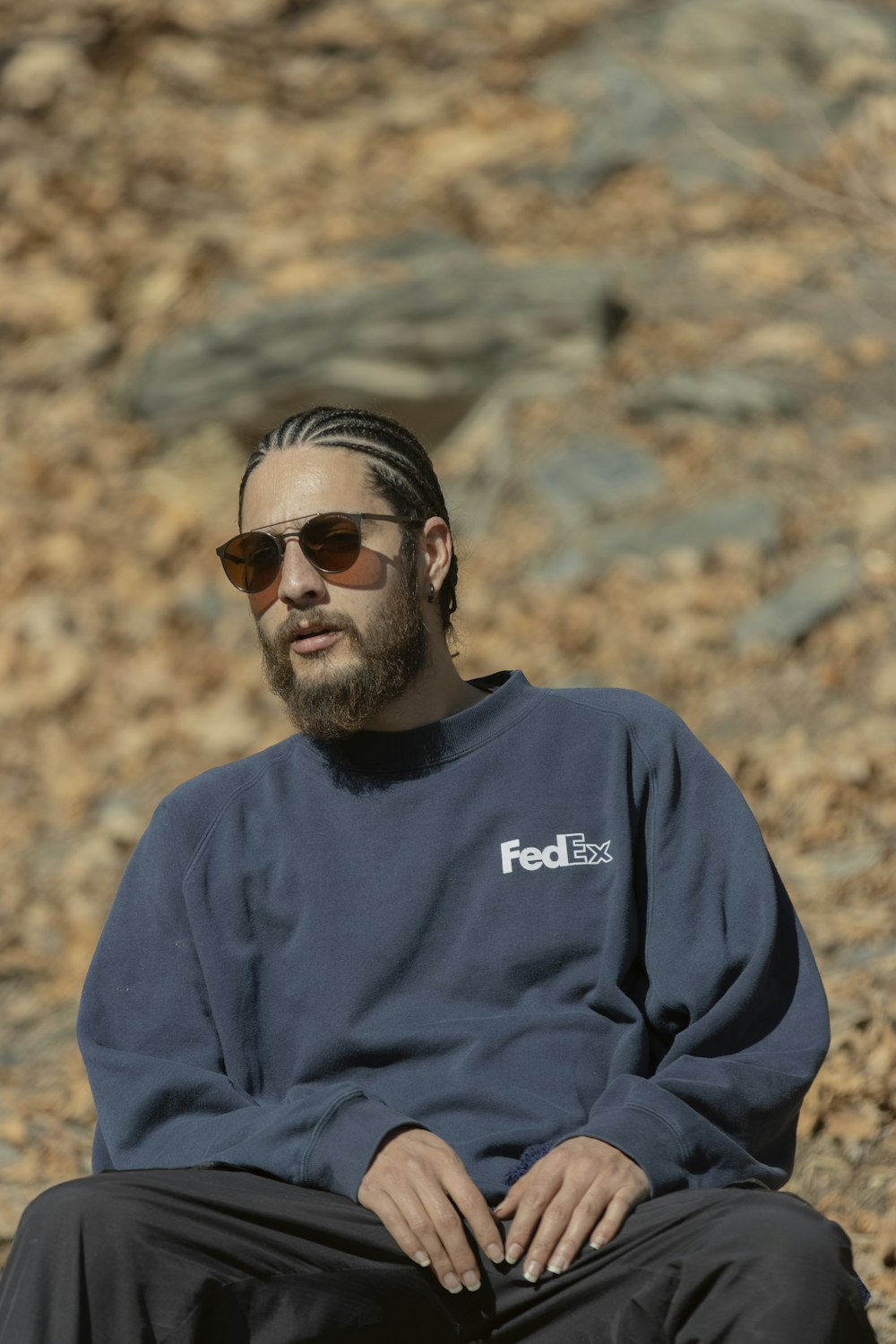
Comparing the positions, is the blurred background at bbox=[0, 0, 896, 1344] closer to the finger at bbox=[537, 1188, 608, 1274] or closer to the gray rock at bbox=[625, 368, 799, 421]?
the gray rock at bbox=[625, 368, 799, 421]

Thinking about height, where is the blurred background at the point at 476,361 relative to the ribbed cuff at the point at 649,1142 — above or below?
below

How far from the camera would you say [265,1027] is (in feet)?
9.90

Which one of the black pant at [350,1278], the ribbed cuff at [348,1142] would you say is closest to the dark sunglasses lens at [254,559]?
the ribbed cuff at [348,1142]

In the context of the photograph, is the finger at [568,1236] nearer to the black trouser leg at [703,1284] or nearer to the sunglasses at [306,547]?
the black trouser leg at [703,1284]

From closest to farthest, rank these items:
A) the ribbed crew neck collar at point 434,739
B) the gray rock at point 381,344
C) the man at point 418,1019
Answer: the man at point 418,1019
the ribbed crew neck collar at point 434,739
the gray rock at point 381,344

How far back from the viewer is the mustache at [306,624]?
329cm

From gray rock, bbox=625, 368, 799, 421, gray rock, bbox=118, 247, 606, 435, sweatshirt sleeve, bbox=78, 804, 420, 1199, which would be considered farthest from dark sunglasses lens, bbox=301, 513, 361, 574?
gray rock, bbox=118, 247, 606, 435

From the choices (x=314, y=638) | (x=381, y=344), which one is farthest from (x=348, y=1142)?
(x=381, y=344)

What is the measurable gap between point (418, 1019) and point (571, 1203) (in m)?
0.51

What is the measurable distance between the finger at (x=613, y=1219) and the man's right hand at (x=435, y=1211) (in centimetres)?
16

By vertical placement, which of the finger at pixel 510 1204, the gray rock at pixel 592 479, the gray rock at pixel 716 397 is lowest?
the gray rock at pixel 592 479

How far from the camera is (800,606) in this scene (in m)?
7.45

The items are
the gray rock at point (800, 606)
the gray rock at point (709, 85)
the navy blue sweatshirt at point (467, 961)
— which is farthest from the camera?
the gray rock at point (709, 85)

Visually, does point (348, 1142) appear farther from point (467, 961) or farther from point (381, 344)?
point (381, 344)
